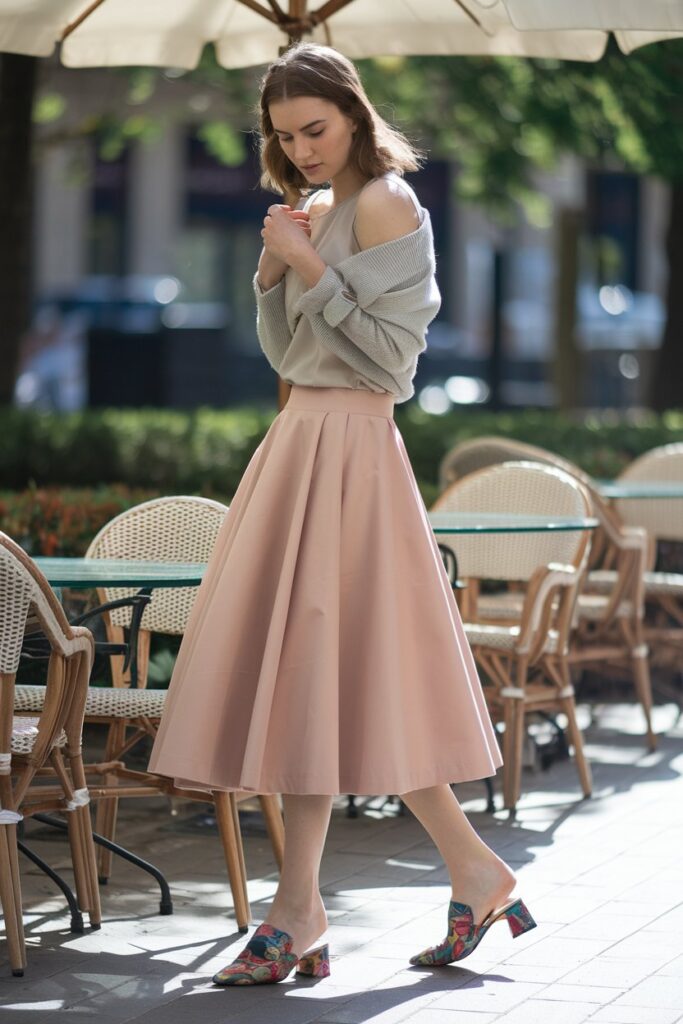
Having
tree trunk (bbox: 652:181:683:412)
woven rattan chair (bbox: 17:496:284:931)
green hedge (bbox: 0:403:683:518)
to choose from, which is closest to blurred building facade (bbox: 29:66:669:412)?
tree trunk (bbox: 652:181:683:412)

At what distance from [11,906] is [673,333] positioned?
1172 cm

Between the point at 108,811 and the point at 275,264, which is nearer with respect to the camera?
the point at 275,264

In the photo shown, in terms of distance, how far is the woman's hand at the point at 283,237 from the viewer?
421cm

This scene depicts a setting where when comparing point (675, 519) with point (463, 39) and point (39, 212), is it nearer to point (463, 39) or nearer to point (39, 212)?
point (463, 39)

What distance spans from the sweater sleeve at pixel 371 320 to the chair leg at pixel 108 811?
159cm

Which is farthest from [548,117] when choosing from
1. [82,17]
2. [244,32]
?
[82,17]

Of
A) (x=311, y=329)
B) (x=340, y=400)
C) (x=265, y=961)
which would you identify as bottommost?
(x=265, y=961)

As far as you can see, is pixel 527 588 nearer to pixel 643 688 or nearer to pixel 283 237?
A: pixel 643 688

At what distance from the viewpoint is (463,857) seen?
436 centimetres

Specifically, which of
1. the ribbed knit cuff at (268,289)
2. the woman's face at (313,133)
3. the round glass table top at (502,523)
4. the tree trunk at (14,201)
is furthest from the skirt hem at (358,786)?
the tree trunk at (14,201)

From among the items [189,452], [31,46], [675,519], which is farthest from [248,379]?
[31,46]

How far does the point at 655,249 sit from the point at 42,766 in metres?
36.8

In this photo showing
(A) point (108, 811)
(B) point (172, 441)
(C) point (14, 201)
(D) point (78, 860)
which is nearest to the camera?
(D) point (78, 860)

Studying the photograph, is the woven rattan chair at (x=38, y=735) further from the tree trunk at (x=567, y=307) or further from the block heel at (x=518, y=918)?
the tree trunk at (x=567, y=307)
